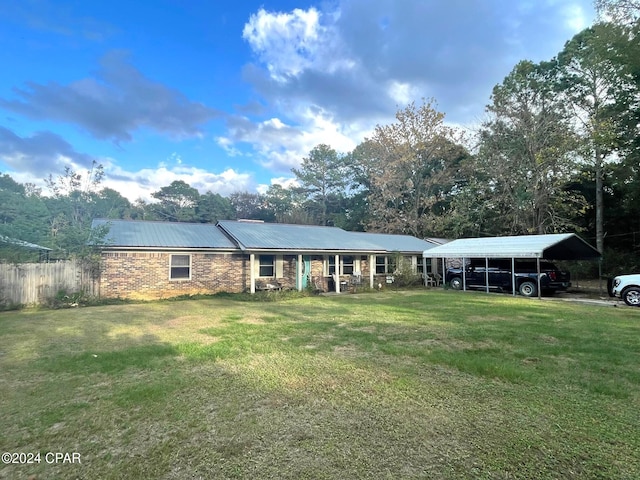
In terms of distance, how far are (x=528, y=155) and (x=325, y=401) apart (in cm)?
2416

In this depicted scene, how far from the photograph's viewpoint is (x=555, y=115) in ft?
72.9

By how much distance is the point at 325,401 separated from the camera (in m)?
3.92

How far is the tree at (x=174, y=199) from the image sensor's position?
5219 centimetres

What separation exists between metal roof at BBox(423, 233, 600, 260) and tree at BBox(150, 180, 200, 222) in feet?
144

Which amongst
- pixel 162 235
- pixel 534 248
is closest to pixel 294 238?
pixel 162 235

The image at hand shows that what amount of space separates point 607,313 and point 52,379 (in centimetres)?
1363

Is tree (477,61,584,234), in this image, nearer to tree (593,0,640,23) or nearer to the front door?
tree (593,0,640,23)

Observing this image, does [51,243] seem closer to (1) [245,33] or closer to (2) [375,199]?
(1) [245,33]

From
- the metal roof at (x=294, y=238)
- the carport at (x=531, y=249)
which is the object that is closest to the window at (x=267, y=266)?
the metal roof at (x=294, y=238)

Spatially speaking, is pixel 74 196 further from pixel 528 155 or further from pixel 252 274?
pixel 528 155

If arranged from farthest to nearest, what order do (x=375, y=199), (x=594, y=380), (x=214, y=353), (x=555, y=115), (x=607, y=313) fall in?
(x=375, y=199)
(x=555, y=115)
(x=607, y=313)
(x=214, y=353)
(x=594, y=380)

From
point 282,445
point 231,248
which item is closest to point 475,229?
point 231,248

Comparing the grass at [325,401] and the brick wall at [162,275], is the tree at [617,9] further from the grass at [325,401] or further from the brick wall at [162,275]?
the brick wall at [162,275]

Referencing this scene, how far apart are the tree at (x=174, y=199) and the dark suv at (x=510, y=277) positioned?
4387 cm
